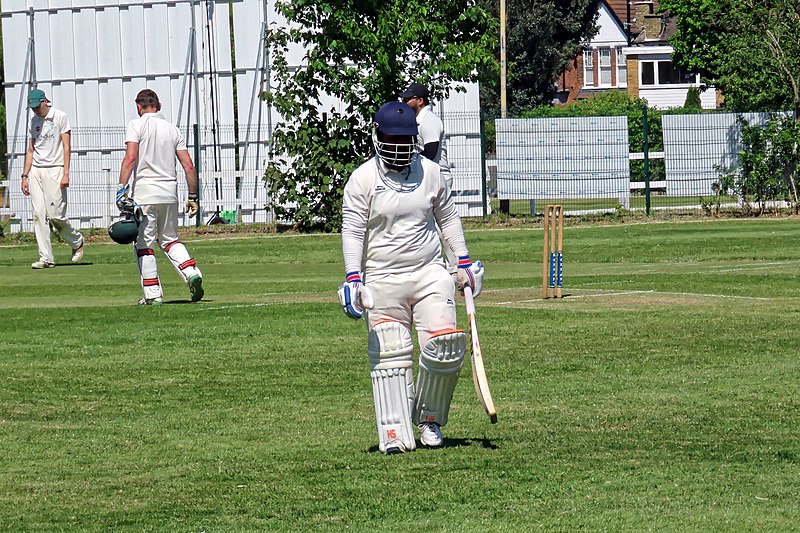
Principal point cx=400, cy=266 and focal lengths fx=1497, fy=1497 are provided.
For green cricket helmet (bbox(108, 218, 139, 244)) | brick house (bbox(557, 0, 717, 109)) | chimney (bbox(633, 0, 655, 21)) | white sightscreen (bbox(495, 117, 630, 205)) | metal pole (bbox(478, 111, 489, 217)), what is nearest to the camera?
green cricket helmet (bbox(108, 218, 139, 244))

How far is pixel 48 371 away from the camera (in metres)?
10.8

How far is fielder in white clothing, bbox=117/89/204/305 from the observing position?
1459 cm

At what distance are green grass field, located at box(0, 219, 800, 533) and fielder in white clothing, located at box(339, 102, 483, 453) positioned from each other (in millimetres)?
295

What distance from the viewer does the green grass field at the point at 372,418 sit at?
6.22 m

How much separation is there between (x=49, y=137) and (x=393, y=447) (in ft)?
43.1

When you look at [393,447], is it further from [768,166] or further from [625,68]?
[625,68]

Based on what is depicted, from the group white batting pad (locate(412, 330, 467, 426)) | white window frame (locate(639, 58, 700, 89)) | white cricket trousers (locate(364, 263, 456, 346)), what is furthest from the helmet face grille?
white window frame (locate(639, 58, 700, 89))

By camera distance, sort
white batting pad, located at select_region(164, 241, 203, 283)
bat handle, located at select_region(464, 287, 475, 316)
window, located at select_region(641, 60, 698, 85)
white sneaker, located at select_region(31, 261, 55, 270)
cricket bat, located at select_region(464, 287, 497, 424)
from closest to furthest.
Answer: cricket bat, located at select_region(464, 287, 497, 424) → bat handle, located at select_region(464, 287, 475, 316) → white batting pad, located at select_region(164, 241, 203, 283) → white sneaker, located at select_region(31, 261, 55, 270) → window, located at select_region(641, 60, 698, 85)

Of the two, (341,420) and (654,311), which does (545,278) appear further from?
(341,420)

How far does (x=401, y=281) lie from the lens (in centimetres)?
773

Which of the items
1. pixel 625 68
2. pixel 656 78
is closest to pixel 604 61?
pixel 625 68

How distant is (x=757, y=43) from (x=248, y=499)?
2681cm

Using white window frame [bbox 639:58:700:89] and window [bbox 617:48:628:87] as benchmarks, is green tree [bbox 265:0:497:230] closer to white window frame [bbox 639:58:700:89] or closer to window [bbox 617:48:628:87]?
white window frame [bbox 639:58:700:89]

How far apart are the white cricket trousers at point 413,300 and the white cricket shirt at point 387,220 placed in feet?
0.19
